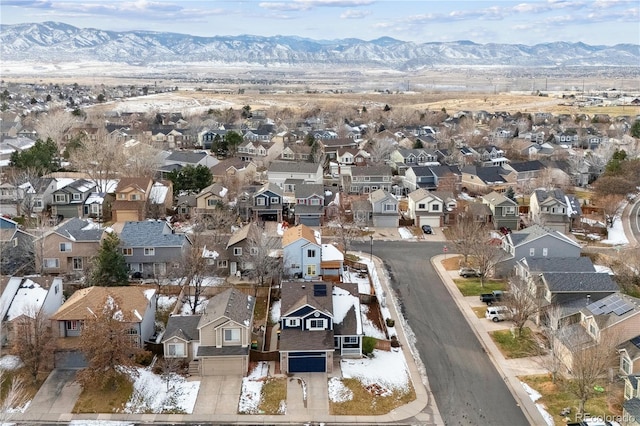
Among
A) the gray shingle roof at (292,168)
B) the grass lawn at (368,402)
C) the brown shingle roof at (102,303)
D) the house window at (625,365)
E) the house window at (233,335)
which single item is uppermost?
the gray shingle roof at (292,168)

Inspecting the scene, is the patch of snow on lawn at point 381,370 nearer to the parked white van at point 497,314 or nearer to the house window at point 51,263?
the parked white van at point 497,314

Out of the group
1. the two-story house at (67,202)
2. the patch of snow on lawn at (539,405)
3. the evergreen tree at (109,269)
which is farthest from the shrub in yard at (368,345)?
the two-story house at (67,202)

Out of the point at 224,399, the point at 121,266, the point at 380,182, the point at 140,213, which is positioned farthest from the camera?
the point at 380,182

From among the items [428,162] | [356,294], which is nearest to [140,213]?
[356,294]

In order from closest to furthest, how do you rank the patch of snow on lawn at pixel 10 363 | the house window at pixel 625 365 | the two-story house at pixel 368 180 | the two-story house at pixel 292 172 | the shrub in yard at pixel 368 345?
the house window at pixel 625 365, the patch of snow on lawn at pixel 10 363, the shrub in yard at pixel 368 345, the two-story house at pixel 368 180, the two-story house at pixel 292 172

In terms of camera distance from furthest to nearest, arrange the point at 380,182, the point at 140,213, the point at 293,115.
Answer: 1. the point at 293,115
2. the point at 380,182
3. the point at 140,213

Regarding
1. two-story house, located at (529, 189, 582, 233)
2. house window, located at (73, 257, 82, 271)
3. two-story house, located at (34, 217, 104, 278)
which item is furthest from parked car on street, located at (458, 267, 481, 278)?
house window, located at (73, 257, 82, 271)

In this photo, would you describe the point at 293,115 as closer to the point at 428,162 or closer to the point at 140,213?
the point at 428,162

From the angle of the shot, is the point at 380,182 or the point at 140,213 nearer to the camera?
the point at 140,213
